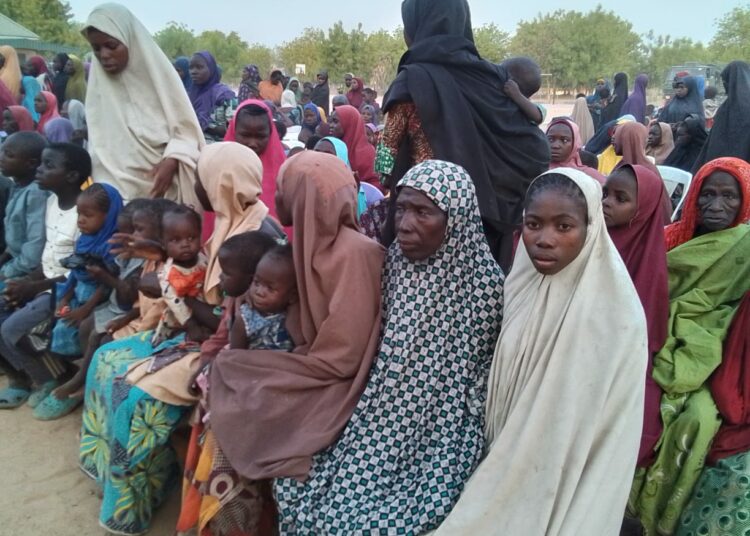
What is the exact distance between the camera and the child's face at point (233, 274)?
2613mm

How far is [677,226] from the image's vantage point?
2934 mm

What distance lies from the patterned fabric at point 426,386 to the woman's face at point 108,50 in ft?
8.00

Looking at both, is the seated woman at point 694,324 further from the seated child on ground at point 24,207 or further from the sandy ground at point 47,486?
the seated child on ground at point 24,207

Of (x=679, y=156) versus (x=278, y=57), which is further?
(x=278, y=57)

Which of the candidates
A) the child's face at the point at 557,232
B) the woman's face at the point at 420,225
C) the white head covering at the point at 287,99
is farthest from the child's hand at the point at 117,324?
the white head covering at the point at 287,99

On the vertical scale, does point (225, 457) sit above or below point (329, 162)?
below

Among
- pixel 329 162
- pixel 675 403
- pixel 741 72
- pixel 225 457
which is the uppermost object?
pixel 741 72

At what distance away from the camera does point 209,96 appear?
6.34m

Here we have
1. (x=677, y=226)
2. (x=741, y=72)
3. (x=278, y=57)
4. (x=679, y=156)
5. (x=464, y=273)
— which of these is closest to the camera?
(x=464, y=273)

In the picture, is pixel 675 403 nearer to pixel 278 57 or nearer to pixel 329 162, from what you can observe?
pixel 329 162

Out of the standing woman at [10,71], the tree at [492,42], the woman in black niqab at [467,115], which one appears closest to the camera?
the woman in black niqab at [467,115]

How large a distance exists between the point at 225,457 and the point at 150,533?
86 centimetres

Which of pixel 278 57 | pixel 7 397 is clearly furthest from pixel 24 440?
pixel 278 57

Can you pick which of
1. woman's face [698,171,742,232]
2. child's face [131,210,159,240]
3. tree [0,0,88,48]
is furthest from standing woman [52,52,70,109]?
tree [0,0,88,48]
